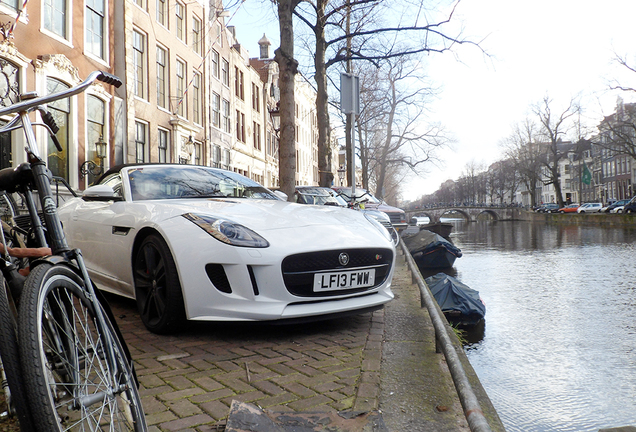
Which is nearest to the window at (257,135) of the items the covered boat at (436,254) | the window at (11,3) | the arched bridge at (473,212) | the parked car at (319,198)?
the covered boat at (436,254)

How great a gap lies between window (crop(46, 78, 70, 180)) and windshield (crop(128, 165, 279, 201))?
1029 centimetres

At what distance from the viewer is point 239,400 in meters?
2.62

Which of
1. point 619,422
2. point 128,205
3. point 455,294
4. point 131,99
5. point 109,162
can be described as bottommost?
point 619,422

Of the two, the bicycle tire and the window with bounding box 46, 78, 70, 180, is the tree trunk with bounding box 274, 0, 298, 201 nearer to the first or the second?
the window with bounding box 46, 78, 70, 180

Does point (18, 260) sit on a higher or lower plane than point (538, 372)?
higher

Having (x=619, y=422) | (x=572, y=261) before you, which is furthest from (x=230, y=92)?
(x=619, y=422)

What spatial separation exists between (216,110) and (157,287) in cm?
2523

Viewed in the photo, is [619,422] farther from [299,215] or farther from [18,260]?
[18,260]

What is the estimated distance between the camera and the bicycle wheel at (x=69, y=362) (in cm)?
143

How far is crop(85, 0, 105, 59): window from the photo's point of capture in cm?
1567

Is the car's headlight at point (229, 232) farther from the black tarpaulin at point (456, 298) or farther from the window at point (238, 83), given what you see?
the window at point (238, 83)

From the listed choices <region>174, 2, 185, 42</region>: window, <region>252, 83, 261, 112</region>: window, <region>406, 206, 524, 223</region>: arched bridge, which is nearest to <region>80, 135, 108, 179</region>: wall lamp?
<region>174, 2, 185, 42</region>: window

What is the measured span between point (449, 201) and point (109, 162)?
128592 millimetres

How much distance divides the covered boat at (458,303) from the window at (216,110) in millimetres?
20397
